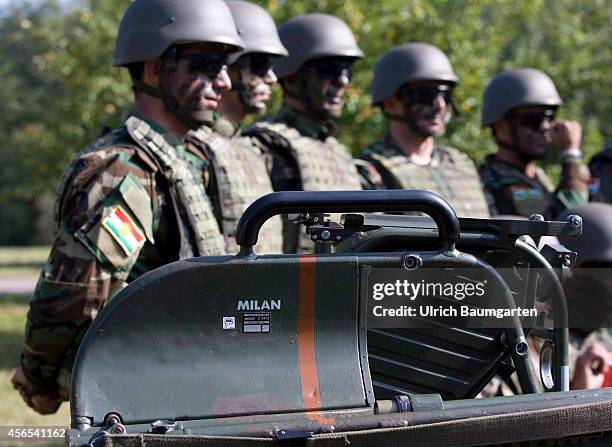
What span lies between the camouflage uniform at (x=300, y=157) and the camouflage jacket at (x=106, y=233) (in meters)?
1.42

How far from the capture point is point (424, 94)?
6.15 metres

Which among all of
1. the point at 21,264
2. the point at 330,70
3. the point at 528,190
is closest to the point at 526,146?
the point at 528,190

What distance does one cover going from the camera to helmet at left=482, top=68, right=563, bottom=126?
6.69 m

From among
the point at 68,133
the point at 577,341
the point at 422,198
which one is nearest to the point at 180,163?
the point at 577,341

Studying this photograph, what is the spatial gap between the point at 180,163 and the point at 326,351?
1.77m

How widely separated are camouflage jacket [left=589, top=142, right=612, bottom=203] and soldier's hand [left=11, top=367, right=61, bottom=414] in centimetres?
423

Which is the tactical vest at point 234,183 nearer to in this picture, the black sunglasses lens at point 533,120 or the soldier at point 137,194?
the soldier at point 137,194

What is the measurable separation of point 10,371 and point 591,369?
6772 millimetres

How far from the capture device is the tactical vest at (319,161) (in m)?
5.37

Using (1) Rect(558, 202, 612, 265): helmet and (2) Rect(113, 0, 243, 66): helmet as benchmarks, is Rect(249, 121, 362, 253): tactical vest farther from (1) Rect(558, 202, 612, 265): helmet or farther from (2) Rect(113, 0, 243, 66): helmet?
(1) Rect(558, 202, 612, 265): helmet

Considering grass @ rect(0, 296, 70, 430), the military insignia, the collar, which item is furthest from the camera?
grass @ rect(0, 296, 70, 430)

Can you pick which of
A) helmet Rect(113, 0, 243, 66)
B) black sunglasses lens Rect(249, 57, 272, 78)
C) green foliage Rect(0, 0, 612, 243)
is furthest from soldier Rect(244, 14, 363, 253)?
green foliage Rect(0, 0, 612, 243)

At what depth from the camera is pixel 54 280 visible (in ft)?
11.5

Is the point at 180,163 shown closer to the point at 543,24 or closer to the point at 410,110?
the point at 410,110
